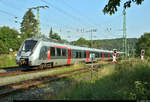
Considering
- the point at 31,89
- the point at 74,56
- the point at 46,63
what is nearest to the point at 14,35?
the point at 74,56

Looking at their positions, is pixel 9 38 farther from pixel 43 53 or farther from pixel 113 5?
pixel 113 5

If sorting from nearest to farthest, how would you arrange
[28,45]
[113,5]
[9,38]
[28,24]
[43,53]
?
[113,5] < [28,45] < [43,53] < [9,38] < [28,24]

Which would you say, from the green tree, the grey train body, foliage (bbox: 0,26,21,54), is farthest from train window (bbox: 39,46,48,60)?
the green tree

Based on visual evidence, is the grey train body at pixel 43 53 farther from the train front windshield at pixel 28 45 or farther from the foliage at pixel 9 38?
the foliage at pixel 9 38

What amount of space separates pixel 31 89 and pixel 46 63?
24.1 feet

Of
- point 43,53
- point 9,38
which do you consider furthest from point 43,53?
point 9,38

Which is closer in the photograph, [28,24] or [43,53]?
[43,53]

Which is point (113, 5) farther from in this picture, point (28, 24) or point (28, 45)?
point (28, 24)

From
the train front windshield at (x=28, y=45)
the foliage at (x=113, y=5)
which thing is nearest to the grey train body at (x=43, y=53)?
the train front windshield at (x=28, y=45)

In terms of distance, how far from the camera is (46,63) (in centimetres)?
1482

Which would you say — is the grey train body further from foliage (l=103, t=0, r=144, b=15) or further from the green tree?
the green tree

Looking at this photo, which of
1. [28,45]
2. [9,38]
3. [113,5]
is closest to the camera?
[113,5]

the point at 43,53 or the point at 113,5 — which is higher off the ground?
the point at 113,5

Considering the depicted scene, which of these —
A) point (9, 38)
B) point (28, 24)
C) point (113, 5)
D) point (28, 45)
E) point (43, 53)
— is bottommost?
point (43, 53)
